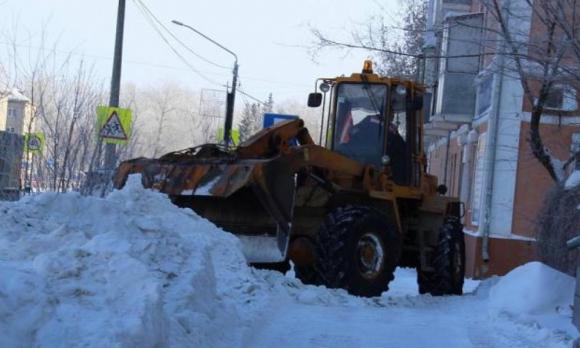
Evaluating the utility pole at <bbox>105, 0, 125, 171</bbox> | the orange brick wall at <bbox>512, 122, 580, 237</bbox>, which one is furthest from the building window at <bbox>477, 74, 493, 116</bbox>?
the utility pole at <bbox>105, 0, 125, 171</bbox>

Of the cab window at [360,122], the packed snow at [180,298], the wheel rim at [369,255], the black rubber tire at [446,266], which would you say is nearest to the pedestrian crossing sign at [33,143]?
the packed snow at [180,298]

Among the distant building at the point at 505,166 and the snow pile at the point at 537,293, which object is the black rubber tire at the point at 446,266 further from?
the distant building at the point at 505,166

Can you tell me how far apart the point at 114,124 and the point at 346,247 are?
6.24 metres

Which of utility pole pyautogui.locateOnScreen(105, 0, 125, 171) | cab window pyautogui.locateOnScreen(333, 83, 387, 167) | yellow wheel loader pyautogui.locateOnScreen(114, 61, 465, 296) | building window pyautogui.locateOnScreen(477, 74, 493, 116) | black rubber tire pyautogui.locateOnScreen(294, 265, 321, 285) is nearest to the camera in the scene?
yellow wheel loader pyautogui.locateOnScreen(114, 61, 465, 296)

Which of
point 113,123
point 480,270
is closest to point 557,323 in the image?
point 113,123

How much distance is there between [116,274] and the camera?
5.59 m

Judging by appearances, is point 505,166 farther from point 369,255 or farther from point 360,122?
point 369,255

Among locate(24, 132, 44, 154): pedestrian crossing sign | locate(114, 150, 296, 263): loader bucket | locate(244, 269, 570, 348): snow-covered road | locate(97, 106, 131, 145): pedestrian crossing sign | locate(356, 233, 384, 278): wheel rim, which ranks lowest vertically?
locate(244, 269, 570, 348): snow-covered road

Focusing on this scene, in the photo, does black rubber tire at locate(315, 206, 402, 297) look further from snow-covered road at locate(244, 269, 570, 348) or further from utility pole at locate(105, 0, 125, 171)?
utility pole at locate(105, 0, 125, 171)

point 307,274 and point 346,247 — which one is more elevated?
point 346,247

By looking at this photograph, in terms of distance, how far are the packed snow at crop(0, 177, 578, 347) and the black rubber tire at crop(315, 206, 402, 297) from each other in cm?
34

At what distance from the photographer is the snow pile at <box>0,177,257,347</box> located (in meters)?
4.67

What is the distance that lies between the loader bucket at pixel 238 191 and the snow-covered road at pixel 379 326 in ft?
3.12

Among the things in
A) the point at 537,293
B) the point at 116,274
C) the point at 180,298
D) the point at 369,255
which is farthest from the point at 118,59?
the point at 116,274
